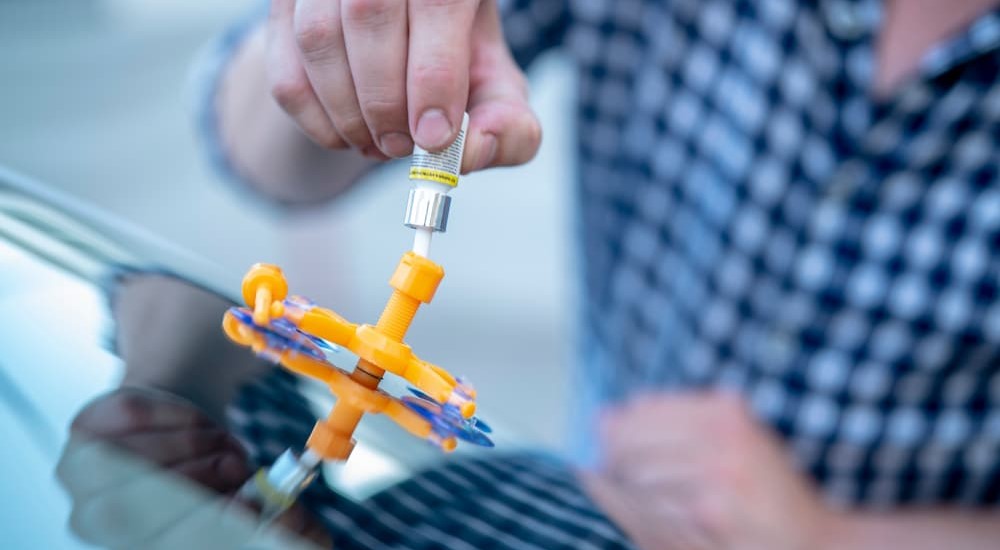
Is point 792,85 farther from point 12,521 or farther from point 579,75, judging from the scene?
point 12,521

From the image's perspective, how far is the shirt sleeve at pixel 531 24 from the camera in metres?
0.81

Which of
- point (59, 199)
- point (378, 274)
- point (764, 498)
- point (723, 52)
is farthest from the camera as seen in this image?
point (378, 274)

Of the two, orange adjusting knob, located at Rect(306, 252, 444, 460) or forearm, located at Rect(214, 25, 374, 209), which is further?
forearm, located at Rect(214, 25, 374, 209)

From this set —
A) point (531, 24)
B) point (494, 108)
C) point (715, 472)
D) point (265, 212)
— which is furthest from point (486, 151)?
point (265, 212)

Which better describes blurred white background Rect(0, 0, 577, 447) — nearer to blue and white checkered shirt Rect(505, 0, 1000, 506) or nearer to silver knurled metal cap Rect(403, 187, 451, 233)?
blue and white checkered shirt Rect(505, 0, 1000, 506)

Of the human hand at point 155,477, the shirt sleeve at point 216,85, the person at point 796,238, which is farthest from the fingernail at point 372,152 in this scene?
the shirt sleeve at point 216,85

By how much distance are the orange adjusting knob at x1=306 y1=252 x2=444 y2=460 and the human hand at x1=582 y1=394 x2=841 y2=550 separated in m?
0.20

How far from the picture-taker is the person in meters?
0.68

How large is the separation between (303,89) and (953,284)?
0.56 m

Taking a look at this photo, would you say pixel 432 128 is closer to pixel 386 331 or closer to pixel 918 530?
pixel 386 331

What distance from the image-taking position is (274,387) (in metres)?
0.35

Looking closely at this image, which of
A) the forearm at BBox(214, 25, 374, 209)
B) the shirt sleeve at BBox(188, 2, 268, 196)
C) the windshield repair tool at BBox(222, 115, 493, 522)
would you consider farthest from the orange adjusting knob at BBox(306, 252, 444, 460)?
the shirt sleeve at BBox(188, 2, 268, 196)

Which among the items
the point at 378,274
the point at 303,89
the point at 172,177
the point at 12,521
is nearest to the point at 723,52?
the point at 303,89

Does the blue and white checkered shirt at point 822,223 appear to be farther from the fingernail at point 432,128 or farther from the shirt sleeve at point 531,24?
the fingernail at point 432,128
